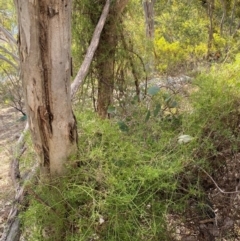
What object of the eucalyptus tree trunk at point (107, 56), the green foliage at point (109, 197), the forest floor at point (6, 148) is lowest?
the forest floor at point (6, 148)

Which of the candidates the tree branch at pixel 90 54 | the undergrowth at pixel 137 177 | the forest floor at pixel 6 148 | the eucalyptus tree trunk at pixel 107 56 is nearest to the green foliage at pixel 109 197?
the undergrowth at pixel 137 177

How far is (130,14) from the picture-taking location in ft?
6.64

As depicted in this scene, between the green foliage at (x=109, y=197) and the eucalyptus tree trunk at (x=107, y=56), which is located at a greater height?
the eucalyptus tree trunk at (x=107, y=56)

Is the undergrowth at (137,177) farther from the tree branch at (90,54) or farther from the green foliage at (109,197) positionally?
the tree branch at (90,54)

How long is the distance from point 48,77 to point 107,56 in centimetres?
101

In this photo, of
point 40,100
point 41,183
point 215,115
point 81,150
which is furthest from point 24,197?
point 215,115

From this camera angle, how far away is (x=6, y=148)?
3.86 feet

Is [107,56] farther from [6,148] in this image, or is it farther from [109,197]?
[109,197]

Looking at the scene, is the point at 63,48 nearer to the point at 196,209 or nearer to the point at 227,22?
the point at 196,209

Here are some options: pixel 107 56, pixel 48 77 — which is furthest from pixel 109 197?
pixel 107 56

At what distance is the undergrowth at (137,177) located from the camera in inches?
37.5

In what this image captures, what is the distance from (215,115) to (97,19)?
3.12ft

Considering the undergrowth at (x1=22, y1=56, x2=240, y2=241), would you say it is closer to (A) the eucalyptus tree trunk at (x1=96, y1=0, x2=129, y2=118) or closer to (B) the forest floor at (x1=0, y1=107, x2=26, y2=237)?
(B) the forest floor at (x1=0, y1=107, x2=26, y2=237)

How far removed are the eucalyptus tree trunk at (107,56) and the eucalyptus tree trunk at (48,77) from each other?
0.92 metres
